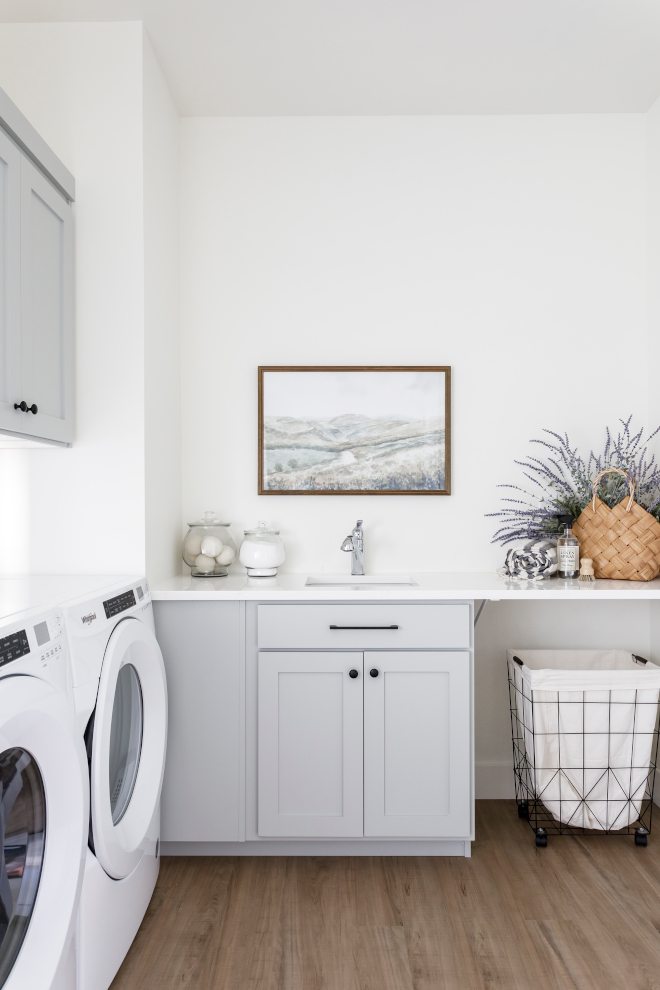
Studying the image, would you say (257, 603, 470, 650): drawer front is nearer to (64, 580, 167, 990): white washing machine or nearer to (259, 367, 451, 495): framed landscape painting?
(64, 580, 167, 990): white washing machine

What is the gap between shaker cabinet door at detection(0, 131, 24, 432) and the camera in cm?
159

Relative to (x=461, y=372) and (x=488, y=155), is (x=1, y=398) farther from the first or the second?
(x=488, y=155)

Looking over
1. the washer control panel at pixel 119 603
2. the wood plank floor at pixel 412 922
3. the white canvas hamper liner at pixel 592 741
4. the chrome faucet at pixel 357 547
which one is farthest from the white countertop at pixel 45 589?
the white canvas hamper liner at pixel 592 741

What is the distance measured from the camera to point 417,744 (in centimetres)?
211

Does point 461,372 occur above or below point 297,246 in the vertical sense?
below

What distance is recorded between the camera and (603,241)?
264 cm

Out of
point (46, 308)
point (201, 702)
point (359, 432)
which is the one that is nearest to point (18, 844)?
point (201, 702)

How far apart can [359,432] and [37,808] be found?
178 cm

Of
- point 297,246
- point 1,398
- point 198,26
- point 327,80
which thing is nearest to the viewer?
point 1,398

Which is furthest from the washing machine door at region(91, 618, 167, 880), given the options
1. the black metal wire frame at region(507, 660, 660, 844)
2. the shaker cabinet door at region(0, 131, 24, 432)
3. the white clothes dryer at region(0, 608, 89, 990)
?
the black metal wire frame at region(507, 660, 660, 844)

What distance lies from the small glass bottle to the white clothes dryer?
5.73 feet

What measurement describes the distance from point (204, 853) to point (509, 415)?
198 cm

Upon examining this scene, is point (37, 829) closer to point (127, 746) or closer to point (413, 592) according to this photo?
point (127, 746)

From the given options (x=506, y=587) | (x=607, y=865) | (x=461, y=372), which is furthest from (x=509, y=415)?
(x=607, y=865)
